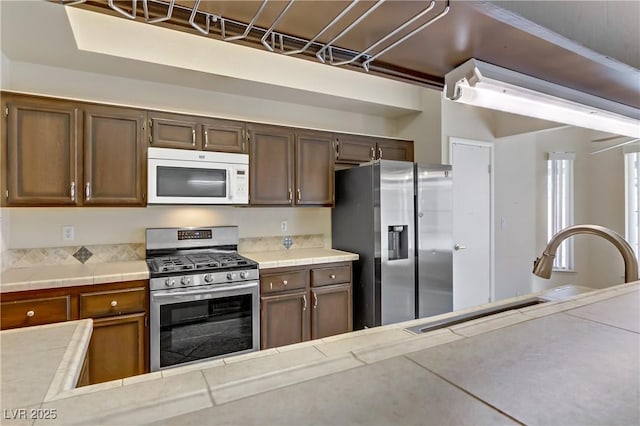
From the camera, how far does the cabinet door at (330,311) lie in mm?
2941

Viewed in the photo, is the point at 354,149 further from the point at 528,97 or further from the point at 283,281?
the point at 528,97

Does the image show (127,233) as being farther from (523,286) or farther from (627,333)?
(523,286)

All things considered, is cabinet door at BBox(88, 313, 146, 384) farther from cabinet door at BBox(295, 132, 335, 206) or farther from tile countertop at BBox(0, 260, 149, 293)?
cabinet door at BBox(295, 132, 335, 206)

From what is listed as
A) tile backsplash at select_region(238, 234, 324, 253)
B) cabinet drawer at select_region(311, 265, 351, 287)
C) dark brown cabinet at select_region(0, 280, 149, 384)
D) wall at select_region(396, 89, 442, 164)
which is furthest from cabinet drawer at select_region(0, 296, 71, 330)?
wall at select_region(396, 89, 442, 164)

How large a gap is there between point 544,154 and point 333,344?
4.95 meters

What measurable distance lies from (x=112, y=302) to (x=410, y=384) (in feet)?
7.63

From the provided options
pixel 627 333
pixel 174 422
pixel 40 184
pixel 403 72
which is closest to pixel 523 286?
pixel 627 333

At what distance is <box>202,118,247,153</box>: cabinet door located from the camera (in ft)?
9.25

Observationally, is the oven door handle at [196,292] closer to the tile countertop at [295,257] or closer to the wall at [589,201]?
the tile countertop at [295,257]

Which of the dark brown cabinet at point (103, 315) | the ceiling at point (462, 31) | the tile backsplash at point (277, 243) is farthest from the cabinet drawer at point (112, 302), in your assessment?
the ceiling at point (462, 31)

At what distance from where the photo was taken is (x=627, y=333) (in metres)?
0.70

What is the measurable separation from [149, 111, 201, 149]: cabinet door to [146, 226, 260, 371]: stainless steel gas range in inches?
29.9

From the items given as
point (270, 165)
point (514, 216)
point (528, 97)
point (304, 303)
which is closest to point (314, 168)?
point (270, 165)

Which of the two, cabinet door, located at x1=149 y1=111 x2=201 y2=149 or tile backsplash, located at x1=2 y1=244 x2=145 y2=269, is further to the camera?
cabinet door, located at x1=149 y1=111 x2=201 y2=149
